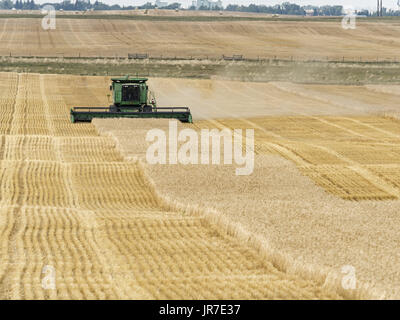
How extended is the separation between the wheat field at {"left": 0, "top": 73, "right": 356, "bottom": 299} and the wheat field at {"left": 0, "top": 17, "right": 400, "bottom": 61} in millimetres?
64914

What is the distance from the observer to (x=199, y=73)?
82375mm

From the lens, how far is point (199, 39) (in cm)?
12038

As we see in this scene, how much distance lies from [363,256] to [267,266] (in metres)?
2.02

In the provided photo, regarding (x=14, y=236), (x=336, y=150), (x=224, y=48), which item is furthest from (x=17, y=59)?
(x=14, y=236)

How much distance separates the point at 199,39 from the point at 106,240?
10249 cm

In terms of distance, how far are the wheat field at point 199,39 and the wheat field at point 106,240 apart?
6491 centimetres

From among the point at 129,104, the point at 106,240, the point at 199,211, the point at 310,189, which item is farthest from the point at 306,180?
the point at 129,104

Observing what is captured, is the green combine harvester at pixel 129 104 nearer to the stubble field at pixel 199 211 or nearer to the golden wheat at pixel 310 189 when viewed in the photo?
the stubble field at pixel 199 211

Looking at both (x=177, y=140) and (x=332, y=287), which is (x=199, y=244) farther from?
(x=177, y=140)

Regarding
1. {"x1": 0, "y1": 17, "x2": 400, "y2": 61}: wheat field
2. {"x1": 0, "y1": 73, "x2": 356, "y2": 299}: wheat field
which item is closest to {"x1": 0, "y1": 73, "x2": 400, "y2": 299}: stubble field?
{"x1": 0, "y1": 73, "x2": 356, "y2": 299}: wheat field

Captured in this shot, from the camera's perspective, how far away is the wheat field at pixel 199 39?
102 metres

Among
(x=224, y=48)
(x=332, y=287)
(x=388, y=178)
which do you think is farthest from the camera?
(x=224, y=48)

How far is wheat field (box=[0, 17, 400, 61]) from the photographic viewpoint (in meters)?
102

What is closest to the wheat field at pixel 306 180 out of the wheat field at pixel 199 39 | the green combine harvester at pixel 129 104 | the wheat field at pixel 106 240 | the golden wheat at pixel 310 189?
the golden wheat at pixel 310 189
